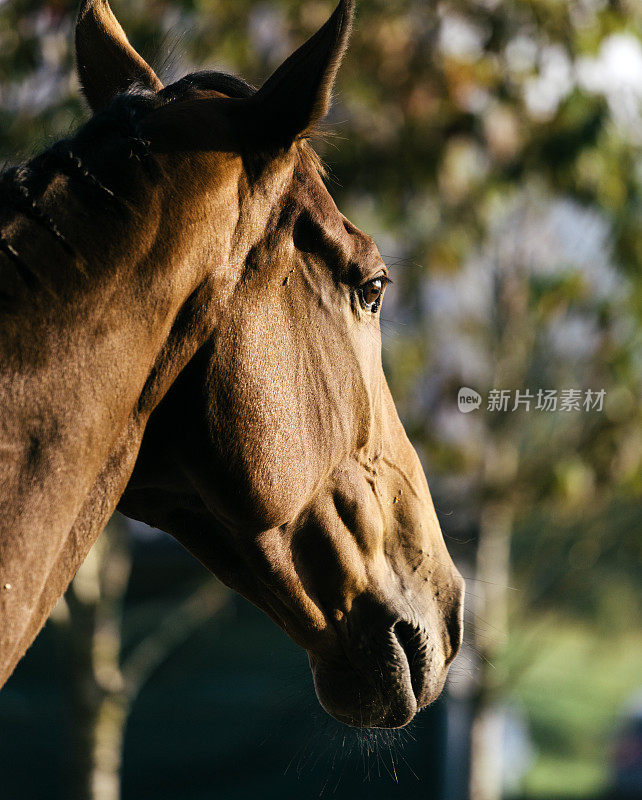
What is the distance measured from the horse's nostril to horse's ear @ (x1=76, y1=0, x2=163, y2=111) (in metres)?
1.32

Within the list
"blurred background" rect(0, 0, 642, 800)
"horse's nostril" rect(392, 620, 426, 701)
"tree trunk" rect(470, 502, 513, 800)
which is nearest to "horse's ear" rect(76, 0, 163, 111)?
"horse's nostril" rect(392, 620, 426, 701)

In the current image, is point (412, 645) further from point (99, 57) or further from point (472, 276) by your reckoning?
point (472, 276)

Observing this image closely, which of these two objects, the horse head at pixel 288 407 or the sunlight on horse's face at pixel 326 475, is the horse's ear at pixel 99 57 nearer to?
the horse head at pixel 288 407

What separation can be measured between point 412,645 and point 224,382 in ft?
2.43

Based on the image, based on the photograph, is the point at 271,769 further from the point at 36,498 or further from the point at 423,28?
the point at 36,498

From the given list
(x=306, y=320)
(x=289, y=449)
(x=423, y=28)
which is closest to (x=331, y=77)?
(x=306, y=320)

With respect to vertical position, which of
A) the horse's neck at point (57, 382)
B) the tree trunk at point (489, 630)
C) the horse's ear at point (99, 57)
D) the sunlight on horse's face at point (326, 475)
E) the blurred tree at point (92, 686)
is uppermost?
the horse's ear at point (99, 57)

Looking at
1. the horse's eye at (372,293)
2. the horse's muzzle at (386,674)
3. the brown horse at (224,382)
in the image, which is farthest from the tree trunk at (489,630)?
the horse's eye at (372,293)

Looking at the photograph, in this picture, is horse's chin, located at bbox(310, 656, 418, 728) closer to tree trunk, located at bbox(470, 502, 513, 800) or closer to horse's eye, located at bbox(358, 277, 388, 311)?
horse's eye, located at bbox(358, 277, 388, 311)

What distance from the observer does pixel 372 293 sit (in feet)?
6.02

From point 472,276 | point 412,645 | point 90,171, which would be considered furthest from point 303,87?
point 472,276

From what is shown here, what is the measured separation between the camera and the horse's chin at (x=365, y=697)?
73.6 inches

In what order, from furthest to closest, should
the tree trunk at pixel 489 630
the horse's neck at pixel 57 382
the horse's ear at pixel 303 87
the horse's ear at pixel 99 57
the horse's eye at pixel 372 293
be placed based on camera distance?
the tree trunk at pixel 489 630 → the horse's ear at pixel 99 57 → the horse's eye at pixel 372 293 → the horse's ear at pixel 303 87 → the horse's neck at pixel 57 382

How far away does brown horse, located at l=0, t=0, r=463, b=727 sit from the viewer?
135cm
